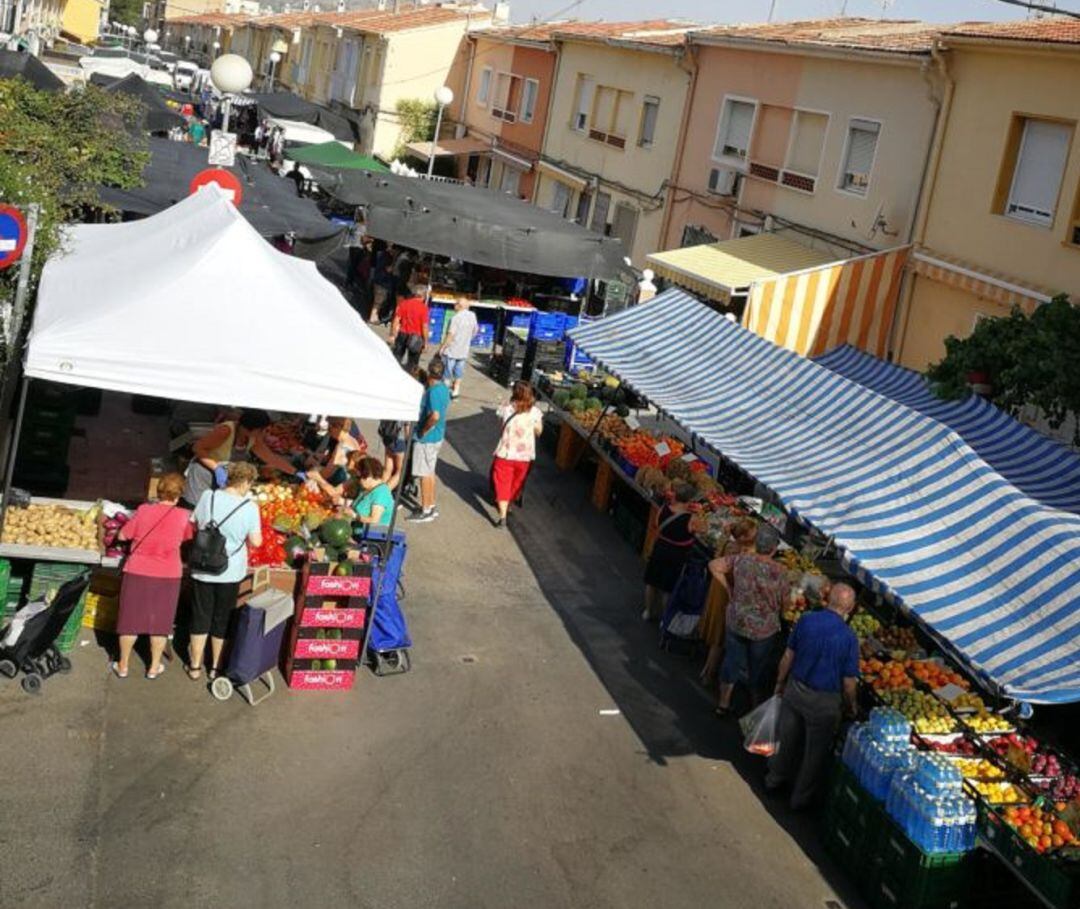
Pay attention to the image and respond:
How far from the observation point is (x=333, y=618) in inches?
367

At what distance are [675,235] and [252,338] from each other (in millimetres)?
18885

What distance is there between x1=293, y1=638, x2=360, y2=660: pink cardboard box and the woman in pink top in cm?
96

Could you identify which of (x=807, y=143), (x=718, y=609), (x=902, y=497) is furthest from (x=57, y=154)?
(x=807, y=143)

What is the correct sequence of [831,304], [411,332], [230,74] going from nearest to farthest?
1. [230,74]
2. [411,332]
3. [831,304]

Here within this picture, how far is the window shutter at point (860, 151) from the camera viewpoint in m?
21.0

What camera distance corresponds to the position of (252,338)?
937 centimetres

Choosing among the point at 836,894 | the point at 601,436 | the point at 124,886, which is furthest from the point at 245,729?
the point at 601,436

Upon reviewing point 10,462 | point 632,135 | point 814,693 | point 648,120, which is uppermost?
point 648,120

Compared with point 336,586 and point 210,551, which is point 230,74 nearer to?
point 336,586

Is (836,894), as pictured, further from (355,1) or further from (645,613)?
(355,1)

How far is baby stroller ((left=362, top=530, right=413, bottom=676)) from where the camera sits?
31.7ft

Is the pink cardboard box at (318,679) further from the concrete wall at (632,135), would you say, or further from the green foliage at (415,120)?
the green foliage at (415,120)

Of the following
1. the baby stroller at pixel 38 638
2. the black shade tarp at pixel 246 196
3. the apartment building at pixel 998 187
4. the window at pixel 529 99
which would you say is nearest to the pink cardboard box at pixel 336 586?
the baby stroller at pixel 38 638

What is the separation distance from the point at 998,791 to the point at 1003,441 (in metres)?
4.94
